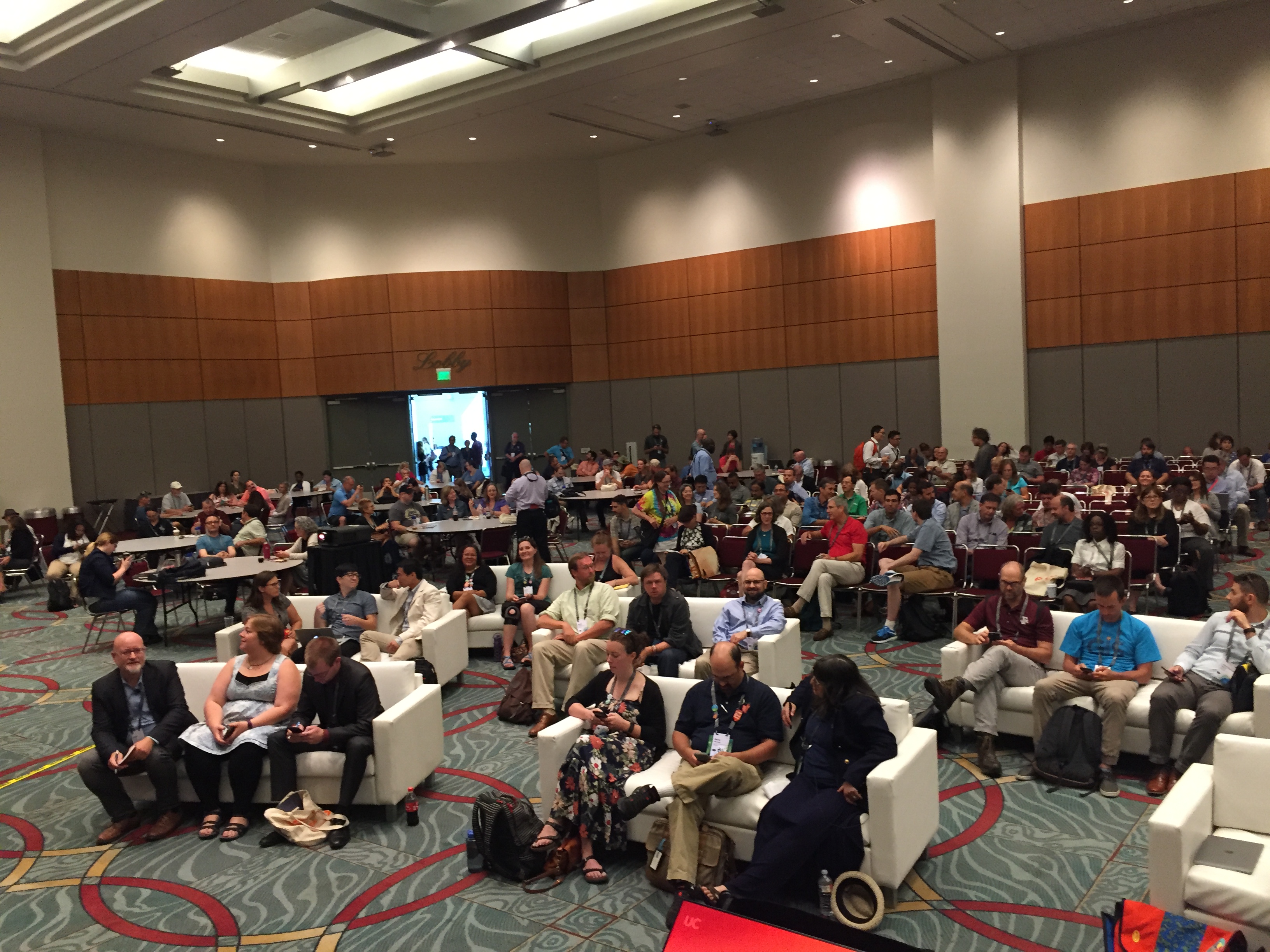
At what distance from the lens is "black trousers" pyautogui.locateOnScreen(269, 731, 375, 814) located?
5.40m

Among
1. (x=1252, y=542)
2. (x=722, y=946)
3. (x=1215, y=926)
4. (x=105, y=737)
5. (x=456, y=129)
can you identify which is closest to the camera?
(x=722, y=946)

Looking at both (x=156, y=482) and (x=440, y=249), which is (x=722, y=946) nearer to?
(x=156, y=482)

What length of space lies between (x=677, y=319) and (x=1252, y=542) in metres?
13.3

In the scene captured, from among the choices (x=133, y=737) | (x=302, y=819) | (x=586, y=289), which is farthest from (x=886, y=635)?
(x=586, y=289)

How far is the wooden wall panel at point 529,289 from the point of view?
911 inches

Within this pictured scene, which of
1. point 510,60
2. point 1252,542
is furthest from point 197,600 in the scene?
point 1252,542

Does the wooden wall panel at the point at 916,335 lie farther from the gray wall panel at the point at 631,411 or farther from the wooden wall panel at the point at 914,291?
the gray wall panel at the point at 631,411

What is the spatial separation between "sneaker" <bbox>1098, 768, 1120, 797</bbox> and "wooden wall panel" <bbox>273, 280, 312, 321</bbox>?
20599 millimetres

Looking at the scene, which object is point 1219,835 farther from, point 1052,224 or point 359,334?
point 359,334

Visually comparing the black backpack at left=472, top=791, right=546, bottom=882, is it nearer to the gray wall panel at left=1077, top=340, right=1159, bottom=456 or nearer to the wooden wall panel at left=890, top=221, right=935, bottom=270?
the gray wall panel at left=1077, top=340, right=1159, bottom=456

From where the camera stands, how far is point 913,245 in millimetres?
19328

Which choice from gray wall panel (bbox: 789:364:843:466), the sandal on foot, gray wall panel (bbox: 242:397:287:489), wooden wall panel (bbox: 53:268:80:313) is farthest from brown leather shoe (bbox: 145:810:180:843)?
gray wall panel (bbox: 242:397:287:489)

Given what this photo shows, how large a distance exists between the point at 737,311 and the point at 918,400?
4.69 m

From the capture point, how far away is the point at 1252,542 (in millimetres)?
12461
